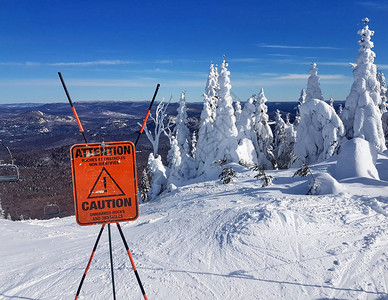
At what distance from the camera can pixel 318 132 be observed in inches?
960

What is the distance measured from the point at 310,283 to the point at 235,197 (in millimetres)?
6876

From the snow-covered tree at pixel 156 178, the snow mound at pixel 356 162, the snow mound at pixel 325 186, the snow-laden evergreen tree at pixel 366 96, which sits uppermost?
the snow-laden evergreen tree at pixel 366 96

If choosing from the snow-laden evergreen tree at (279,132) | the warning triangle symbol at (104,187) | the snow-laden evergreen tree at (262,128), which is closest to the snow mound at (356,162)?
the warning triangle symbol at (104,187)

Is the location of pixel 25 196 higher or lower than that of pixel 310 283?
lower

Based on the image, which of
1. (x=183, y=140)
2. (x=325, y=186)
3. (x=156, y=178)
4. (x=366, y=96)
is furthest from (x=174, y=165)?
(x=325, y=186)

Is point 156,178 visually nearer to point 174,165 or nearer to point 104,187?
point 174,165

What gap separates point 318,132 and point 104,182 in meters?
24.1

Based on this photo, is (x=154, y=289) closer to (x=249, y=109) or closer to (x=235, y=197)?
(x=235, y=197)

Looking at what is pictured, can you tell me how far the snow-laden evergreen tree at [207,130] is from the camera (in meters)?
26.3

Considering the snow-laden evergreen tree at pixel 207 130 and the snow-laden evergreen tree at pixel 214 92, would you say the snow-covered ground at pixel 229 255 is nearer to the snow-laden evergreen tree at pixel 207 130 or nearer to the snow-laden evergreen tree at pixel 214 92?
the snow-laden evergreen tree at pixel 207 130

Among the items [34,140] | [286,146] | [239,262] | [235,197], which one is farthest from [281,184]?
[34,140]

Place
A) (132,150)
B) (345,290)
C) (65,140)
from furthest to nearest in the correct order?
Result: 1. (65,140)
2. (345,290)
3. (132,150)

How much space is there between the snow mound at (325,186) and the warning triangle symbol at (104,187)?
942cm

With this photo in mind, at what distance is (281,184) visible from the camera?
13594mm
